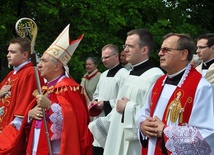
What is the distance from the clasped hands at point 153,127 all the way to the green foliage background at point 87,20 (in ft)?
35.1

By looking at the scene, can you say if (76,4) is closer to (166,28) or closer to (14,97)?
(166,28)

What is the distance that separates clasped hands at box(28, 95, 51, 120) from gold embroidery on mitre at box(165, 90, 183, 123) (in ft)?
5.10

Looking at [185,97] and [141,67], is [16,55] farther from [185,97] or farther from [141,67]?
[185,97]

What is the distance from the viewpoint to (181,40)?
200 inches

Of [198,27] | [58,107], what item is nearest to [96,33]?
[198,27]

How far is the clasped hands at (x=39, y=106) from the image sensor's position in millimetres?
5746

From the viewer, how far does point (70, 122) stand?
233 inches

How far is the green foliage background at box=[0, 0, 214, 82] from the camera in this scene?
15797mm

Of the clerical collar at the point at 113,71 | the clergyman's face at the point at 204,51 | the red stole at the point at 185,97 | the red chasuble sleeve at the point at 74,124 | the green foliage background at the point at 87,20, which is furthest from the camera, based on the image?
the green foliage background at the point at 87,20

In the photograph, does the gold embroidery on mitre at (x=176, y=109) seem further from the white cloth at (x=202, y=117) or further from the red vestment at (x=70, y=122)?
the red vestment at (x=70, y=122)

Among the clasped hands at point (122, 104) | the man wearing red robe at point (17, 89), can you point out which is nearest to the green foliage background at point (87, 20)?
the man wearing red robe at point (17, 89)

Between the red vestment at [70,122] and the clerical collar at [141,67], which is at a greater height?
the clerical collar at [141,67]

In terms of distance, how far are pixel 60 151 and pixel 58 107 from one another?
0.51 m

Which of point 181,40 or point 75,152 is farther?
point 75,152
